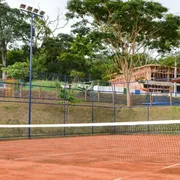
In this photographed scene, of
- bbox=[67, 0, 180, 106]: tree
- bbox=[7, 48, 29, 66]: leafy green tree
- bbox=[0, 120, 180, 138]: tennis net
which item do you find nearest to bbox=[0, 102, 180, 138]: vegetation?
bbox=[0, 120, 180, 138]: tennis net

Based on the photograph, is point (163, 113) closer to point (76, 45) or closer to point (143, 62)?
point (76, 45)

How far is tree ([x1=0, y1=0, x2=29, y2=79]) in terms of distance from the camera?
50.6 metres

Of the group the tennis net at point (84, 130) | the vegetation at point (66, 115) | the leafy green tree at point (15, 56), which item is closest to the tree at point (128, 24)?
the vegetation at point (66, 115)

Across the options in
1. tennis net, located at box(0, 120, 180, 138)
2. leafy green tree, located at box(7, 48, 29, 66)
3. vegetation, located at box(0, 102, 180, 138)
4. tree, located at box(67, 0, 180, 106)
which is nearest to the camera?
tennis net, located at box(0, 120, 180, 138)

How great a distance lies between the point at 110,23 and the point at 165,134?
13.3m

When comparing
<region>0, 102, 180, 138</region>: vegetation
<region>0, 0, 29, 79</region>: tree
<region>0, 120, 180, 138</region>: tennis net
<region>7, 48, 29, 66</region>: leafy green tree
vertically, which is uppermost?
<region>0, 0, 29, 79</region>: tree

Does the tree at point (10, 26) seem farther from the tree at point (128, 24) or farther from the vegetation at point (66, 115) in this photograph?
the vegetation at point (66, 115)

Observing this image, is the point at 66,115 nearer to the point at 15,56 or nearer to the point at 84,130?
the point at 84,130

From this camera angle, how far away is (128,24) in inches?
1213

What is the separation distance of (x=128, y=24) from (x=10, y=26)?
2562 centimetres

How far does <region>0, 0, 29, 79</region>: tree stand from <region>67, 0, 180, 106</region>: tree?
70.8ft

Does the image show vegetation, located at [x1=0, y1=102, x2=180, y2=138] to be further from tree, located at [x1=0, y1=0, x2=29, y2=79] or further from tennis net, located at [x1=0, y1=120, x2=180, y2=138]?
tree, located at [x1=0, y1=0, x2=29, y2=79]

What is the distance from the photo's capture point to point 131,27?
31.3 meters

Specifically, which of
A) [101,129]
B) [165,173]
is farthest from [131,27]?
[165,173]
